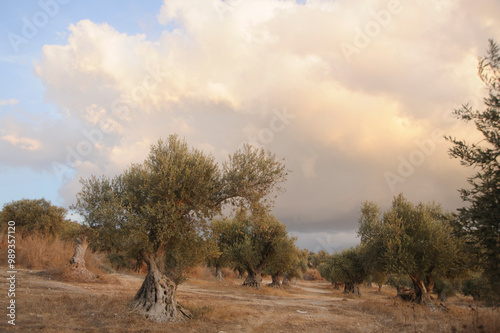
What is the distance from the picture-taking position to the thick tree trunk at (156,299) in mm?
14445

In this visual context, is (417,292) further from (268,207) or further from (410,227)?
(268,207)

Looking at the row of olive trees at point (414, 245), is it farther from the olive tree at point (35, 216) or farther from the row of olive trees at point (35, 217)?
the olive tree at point (35, 216)

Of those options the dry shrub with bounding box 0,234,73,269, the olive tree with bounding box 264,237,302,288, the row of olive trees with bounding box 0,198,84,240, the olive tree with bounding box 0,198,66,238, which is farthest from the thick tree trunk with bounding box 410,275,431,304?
the olive tree with bounding box 0,198,66,238

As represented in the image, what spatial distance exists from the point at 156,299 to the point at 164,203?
15.5 ft

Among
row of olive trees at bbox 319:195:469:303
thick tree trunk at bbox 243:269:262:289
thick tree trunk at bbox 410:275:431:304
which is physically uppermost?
row of olive trees at bbox 319:195:469:303

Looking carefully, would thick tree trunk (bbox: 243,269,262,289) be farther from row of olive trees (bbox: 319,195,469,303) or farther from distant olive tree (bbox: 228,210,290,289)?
row of olive trees (bbox: 319,195,469,303)

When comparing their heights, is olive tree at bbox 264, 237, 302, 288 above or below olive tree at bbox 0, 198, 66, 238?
below

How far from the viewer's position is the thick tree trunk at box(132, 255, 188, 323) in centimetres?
1445

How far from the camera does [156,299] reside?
48.7 feet

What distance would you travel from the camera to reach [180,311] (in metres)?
15.2

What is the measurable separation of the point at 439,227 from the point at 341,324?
44.8 ft

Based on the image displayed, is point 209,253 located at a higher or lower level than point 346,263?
higher

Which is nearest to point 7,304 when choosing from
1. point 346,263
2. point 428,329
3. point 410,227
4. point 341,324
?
point 341,324

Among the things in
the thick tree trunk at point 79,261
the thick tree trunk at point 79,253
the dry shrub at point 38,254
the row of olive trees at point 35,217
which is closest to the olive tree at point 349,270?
the thick tree trunk at point 79,261
